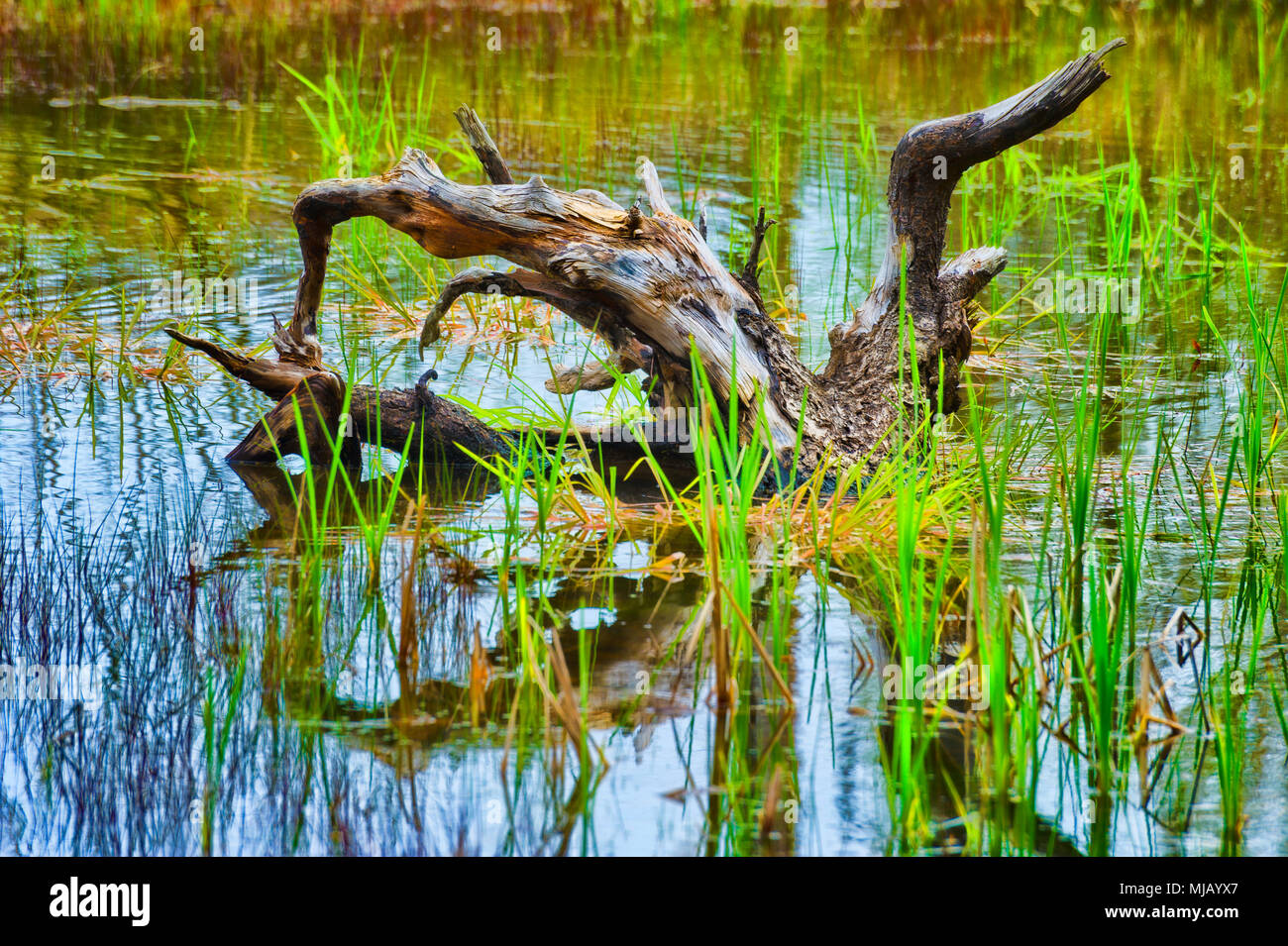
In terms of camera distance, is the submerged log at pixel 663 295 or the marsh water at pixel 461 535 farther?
the submerged log at pixel 663 295

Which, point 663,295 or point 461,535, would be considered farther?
point 663,295

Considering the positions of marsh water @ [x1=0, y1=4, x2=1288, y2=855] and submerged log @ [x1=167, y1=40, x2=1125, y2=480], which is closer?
marsh water @ [x1=0, y1=4, x2=1288, y2=855]

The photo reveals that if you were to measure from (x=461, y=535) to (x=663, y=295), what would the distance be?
92cm

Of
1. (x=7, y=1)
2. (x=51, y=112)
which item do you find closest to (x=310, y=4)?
(x=7, y=1)

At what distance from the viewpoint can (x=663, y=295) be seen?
13.5ft

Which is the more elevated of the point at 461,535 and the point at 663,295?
the point at 663,295

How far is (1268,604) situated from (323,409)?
2755mm

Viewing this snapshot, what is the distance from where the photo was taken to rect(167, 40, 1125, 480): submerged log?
13.6 feet

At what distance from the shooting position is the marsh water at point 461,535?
103 inches

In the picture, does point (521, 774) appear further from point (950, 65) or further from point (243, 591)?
point (950, 65)

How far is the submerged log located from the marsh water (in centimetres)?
25

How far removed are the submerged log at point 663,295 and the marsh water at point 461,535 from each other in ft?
0.81

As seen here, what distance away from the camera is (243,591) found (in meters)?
3.50

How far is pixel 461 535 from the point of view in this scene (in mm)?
3926
